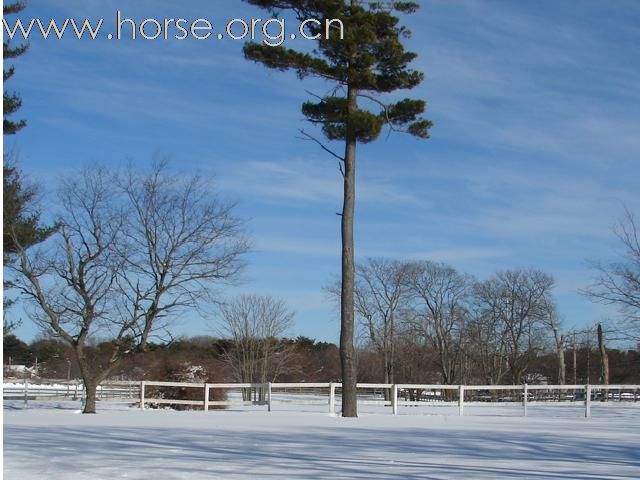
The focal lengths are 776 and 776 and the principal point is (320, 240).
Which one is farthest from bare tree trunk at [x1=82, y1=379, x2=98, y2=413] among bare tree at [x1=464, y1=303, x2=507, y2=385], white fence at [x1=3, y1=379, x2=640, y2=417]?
bare tree at [x1=464, y1=303, x2=507, y2=385]

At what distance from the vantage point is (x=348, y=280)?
20875 mm

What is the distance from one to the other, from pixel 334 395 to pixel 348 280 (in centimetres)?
428

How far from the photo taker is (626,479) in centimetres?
799

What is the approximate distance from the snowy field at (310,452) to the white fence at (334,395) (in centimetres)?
714

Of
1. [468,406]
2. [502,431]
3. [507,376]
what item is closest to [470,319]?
[507,376]

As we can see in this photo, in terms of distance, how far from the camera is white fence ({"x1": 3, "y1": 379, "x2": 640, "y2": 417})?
898 inches

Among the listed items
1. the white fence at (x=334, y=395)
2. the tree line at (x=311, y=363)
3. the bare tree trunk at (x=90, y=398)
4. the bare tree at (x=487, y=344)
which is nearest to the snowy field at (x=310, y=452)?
the white fence at (x=334, y=395)

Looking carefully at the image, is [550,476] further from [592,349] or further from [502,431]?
[592,349]

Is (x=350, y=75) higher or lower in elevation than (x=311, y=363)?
higher

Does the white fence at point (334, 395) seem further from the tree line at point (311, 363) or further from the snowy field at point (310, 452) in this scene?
the snowy field at point (310, 452)

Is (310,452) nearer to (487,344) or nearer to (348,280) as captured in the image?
(348,280)

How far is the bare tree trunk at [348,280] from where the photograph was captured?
2059 cm

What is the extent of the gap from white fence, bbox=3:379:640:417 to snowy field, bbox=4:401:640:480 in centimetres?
714

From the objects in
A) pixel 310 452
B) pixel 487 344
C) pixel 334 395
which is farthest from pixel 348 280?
pixel 487 344
